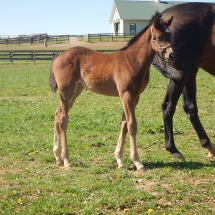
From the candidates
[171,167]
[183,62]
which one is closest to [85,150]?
[171,167]

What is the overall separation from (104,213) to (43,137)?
395cm

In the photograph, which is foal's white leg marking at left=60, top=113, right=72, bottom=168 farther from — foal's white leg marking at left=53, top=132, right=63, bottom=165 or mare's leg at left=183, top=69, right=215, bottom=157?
mare's leg at left=183, top=69, right=215, bottom=157

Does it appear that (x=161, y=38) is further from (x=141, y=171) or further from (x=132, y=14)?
(x=132, y=14)

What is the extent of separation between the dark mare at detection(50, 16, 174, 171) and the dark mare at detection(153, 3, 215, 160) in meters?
0.77

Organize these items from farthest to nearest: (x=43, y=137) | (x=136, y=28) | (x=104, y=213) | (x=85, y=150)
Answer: (x=136, y=28)
(x=43, y=137)
(x=85, y=150)
(x=104, y=213)

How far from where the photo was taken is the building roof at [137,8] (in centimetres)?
6338

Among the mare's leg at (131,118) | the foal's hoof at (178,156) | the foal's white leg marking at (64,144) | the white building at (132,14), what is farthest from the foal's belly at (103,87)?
→ the white building at (132,14)

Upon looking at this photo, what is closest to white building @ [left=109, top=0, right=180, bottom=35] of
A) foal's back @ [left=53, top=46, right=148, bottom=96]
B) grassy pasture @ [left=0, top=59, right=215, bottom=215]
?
grassy pasture @ [left=0, top=59, right=215, bottom=215]

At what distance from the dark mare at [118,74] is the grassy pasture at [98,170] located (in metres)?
0.44

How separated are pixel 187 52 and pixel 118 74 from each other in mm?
1332

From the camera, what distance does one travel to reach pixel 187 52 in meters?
6.45

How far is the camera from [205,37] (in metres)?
6.55

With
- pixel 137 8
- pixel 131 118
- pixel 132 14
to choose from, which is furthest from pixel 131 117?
pixel 137 8

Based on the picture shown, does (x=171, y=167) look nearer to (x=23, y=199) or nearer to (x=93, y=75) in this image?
(x=93, y=75)
